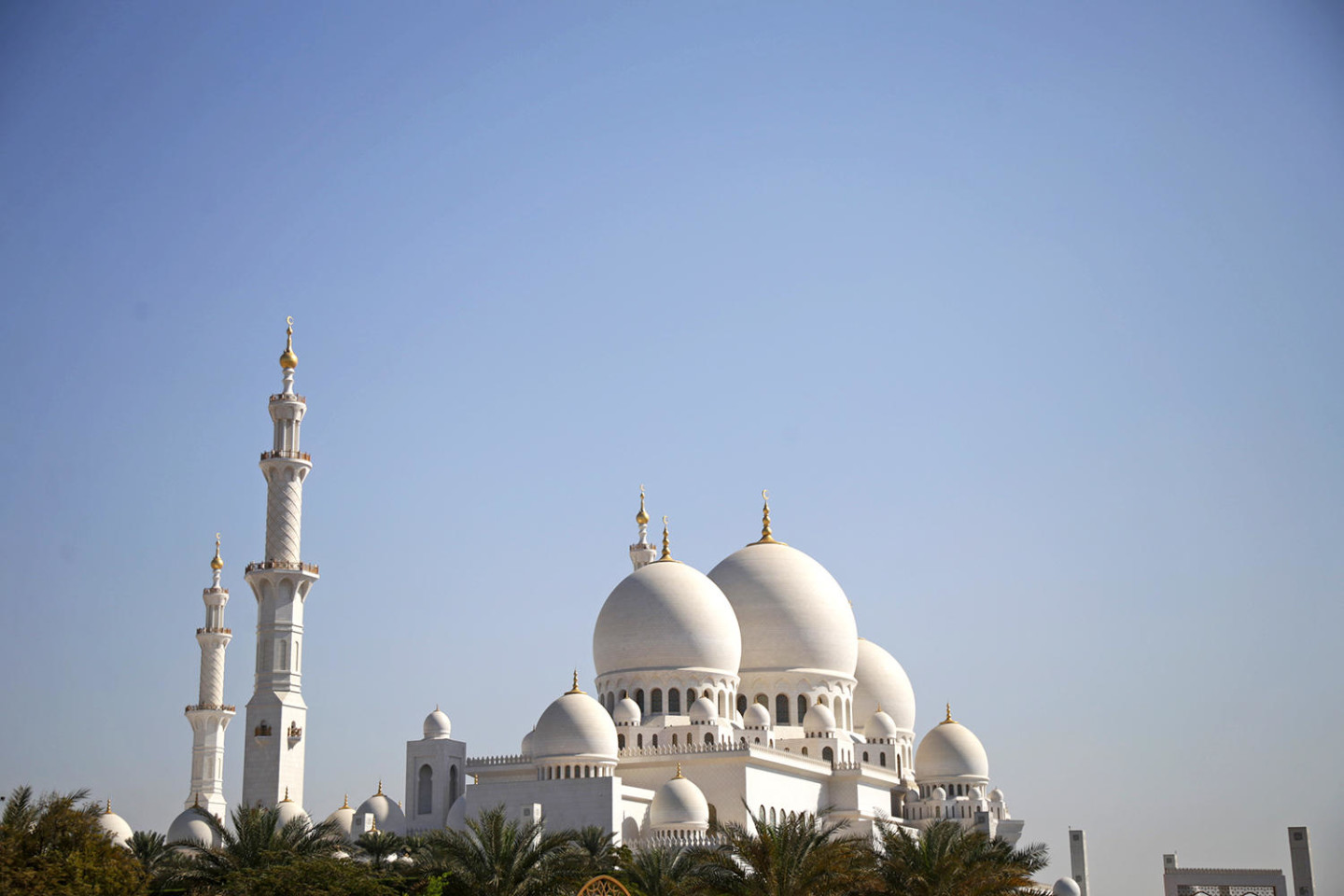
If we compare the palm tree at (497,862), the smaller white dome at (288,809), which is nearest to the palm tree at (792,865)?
the palm tree at (497,862)

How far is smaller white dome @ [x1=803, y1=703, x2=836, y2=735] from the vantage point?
4853 centimetres

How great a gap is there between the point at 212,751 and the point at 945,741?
2523 centimetres

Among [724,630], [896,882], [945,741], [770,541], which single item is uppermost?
[770,541]

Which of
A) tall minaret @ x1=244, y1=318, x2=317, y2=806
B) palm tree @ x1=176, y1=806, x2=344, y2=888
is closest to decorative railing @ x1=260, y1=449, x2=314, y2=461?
tall minaret @ x1=244, y1=318, x2=317, y2=806

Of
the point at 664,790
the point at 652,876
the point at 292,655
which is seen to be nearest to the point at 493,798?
the point at 664,790

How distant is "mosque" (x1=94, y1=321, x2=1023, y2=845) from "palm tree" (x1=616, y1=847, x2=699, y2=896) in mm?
10354

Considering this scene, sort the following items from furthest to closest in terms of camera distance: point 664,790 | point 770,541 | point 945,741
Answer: point 770,541 < point 945,741 < point 664,790

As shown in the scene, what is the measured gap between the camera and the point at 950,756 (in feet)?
165

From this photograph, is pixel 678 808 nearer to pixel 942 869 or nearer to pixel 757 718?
pixel 757 718

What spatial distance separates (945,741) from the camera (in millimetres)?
50781

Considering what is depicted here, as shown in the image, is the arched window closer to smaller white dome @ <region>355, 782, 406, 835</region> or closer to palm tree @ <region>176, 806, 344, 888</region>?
smaller white dome @ <region>355, 782, 406, 835</region>

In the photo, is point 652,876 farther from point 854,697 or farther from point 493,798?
point 854,697

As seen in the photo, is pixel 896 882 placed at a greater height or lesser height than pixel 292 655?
lesser

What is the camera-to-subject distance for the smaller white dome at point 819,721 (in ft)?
159
